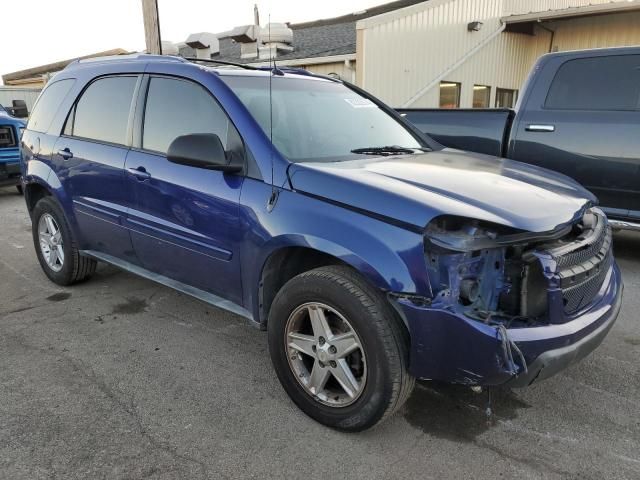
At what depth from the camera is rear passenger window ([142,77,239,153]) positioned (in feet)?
A: 9.78

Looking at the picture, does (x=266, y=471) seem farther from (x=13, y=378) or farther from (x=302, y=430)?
(x=13, y=378)

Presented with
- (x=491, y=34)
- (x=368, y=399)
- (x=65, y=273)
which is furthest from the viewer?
(x=491, y=34)

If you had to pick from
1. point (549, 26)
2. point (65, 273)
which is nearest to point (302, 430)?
point (65, 273)

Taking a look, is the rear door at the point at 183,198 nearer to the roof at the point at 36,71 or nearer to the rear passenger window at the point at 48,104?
the rear passenger window at the point at 48,104

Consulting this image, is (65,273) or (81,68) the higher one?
(81,68)

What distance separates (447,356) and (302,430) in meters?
0.87

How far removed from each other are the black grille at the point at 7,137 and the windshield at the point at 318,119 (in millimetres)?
7787

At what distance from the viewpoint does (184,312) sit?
13.1ft

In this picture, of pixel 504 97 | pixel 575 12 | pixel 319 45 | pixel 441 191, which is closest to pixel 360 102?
pixel 441 191

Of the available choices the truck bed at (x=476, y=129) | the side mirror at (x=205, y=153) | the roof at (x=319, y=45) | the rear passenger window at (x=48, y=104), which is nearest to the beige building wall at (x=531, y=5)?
the roof at (x=319, y=45)

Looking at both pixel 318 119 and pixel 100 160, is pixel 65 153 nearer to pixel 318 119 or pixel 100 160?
pixel 100 160

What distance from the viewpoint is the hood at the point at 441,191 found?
7.18 ft

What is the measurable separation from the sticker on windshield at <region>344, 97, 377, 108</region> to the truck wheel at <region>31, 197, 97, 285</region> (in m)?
2.43

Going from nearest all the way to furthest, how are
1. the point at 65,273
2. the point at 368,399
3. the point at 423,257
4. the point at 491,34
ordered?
the point at 423,257 < the point at 368,399 < the point at 65,273 < the point at 491,34
